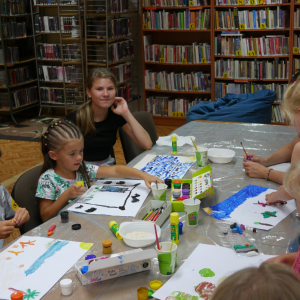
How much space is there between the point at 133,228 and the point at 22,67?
5175mm

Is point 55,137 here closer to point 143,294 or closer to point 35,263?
point 35,263

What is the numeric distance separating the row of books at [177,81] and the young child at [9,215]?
4.13 meters

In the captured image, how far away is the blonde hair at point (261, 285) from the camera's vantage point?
21.9 inches

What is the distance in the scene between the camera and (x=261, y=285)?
571 millimetres

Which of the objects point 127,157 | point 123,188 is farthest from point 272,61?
point 123,188

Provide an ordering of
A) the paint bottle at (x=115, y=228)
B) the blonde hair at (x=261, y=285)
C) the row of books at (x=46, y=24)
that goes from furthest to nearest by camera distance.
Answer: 1. the row of books at (x=46, y=24)
2. the paint bottle at (x=115, y=228)
3. the blonde hair at (x=261, y=285)

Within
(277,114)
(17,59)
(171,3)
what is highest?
(171,3)

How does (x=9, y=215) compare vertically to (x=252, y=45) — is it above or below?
below

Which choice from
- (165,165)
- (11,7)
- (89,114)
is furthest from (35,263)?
(11,7)

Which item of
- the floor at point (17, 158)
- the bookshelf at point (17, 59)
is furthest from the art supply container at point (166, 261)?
the bookshelf at point (17, 59)

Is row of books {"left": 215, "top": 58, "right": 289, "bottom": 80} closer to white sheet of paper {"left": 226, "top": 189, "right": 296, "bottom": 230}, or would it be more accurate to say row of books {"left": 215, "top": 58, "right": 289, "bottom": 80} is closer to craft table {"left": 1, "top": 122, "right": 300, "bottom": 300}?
craft table {"left": 1, "top": 122, "right": 300, "bottom": 300}

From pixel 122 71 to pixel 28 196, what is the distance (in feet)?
13.3

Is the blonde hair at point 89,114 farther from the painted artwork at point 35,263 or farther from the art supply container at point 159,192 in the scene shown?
the painted artwork at point 35,263

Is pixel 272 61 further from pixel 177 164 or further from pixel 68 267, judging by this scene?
pixel 68 267
